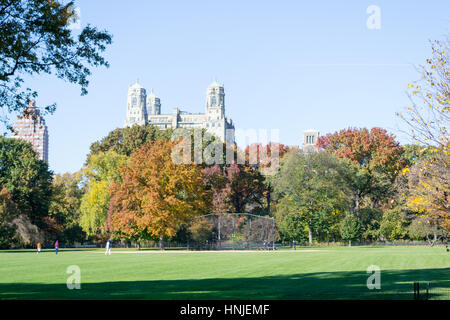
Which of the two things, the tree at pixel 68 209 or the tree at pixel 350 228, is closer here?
the tree at pixel 350 228

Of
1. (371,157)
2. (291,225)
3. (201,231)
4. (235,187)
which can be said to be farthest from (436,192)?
(371,157)

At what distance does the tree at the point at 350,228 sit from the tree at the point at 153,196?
62.1 feet

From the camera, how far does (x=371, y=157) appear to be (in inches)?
3194

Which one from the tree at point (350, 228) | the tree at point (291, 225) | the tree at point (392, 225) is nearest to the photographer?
the tree at point (291, 225)

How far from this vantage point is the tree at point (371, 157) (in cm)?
7644

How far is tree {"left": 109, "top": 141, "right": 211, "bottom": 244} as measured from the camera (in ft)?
193

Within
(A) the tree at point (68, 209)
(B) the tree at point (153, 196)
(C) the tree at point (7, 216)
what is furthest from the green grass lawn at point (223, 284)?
(A) the tree at point (68, 209)

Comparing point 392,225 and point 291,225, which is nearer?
point 291,225

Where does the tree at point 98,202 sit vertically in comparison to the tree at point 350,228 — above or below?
above

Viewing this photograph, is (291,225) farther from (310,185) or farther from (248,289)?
(248,289)

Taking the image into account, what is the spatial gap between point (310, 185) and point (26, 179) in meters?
35.3

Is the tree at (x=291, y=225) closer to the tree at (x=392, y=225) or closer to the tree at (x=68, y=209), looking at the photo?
the tree at (x=392, y=225)

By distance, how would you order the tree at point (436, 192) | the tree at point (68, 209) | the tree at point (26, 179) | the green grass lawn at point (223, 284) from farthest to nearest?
1. the tree at point (68, 209)
2. the tree at point (26, 179)
3. the green grass lawn at point (223, 284)
4. the tree at point (436, 192)

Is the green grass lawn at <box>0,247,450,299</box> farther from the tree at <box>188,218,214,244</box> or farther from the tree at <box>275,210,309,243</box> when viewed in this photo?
the tree at <box>275,210,309,243</box>
